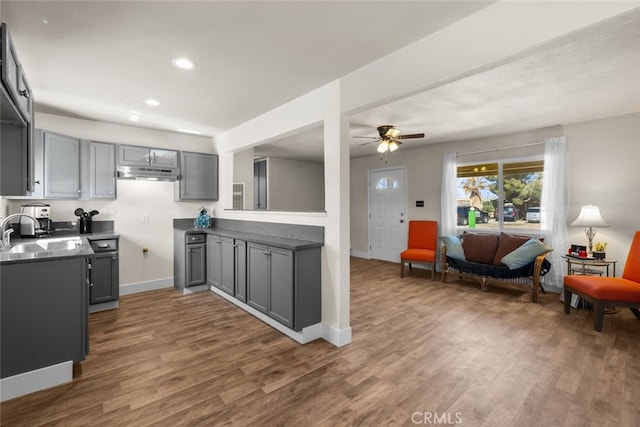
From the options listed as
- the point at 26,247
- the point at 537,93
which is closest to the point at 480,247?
the point at 537,93

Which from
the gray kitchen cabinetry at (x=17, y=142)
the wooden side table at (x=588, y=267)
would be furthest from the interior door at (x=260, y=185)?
the wooden side table at (x=588, y=267)

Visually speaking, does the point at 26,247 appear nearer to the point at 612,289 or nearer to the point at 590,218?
the point at 612,289

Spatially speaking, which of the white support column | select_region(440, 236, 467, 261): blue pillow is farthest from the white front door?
the white support column

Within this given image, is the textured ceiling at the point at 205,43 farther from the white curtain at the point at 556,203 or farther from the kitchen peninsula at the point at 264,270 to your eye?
the white curtain at the point at 556,203

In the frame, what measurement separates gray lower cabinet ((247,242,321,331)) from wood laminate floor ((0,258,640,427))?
25cm

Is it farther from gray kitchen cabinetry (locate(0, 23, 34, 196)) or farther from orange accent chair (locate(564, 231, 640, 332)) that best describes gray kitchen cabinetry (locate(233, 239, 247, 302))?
orange accent chair (locate(564, 231, 640, 332))

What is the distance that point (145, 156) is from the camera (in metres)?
4.31

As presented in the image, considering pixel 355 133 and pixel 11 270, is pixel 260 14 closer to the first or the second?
pixel 11 270

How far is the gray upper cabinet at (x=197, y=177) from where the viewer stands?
4621 millimetres

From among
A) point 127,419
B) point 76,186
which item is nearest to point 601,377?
point 127,419

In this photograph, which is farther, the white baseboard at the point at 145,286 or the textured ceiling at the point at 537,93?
the white baseboard at the point at 145,286

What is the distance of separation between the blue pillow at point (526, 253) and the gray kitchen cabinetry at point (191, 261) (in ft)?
14.8

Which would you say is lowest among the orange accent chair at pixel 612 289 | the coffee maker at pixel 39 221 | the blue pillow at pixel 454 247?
the orange accent chair at pixel 612 289

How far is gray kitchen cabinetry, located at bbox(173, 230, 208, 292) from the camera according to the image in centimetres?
430
